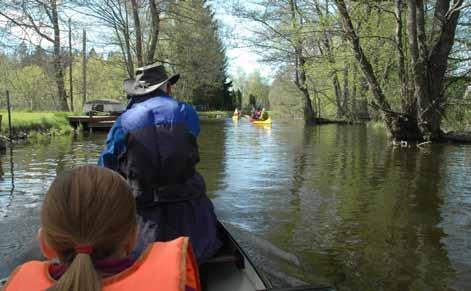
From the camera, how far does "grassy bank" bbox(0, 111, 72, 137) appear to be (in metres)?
20.1

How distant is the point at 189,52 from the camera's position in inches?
1284

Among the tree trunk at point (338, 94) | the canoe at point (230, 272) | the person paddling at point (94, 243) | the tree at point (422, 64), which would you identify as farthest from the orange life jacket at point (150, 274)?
the tree trunk at point (338, 94)

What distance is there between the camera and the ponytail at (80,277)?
5.24 ft

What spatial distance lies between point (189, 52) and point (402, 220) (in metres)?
26.7

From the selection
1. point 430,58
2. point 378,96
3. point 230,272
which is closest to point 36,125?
point 378,96

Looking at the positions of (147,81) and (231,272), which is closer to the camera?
(147,81)

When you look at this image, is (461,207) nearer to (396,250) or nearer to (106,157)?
(396,250)

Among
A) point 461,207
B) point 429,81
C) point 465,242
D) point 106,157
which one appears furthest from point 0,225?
point 429,81

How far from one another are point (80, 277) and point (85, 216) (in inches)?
8.0

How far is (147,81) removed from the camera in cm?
338

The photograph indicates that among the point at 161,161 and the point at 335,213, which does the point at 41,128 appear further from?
the point at 161,161

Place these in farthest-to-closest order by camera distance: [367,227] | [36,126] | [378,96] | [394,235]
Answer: [36,126]
[378,96]
[367,227]
[394,235]

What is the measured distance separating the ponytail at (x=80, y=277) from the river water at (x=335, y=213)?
7.85 ft

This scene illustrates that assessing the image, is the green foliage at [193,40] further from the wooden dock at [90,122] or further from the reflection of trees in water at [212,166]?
the reflection of trees in water at [212,166]
